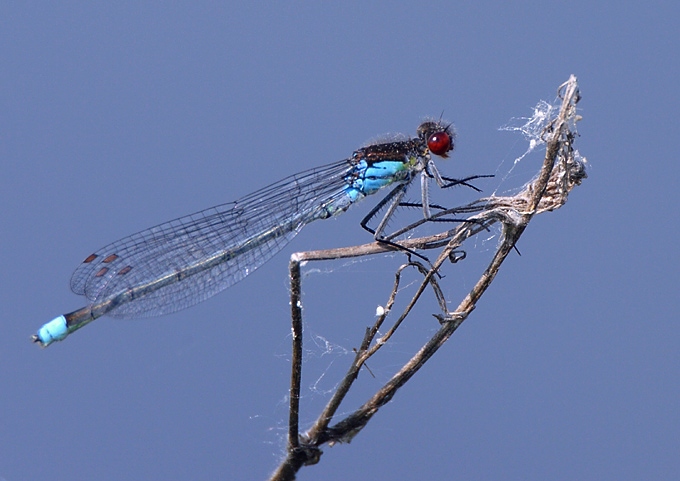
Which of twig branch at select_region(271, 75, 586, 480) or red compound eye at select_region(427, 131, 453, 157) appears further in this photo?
red compound eye at select_region(427, 131, 453, 157)

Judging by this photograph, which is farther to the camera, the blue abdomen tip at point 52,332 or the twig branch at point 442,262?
the blue abdomen tip at point 52,332

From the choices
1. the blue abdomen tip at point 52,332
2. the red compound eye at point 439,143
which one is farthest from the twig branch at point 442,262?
the blue abdomen tip at point 52,332

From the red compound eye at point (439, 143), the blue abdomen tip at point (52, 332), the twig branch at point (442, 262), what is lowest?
the twig branch at point (442, 262)

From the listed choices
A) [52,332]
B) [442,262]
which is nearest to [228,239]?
[52,332]

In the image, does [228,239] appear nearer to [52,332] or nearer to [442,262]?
[52,332]

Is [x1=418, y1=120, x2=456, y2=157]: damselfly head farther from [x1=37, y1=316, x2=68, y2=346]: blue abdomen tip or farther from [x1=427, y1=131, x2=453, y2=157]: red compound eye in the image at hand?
[x1=37, y1=316, x2=68, y2=346]: blue abdomen tip

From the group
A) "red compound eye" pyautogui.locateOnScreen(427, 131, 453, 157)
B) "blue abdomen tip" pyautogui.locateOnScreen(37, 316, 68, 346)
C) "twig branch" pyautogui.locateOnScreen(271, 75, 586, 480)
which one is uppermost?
"red compound eye" pyautogui.locateOnScreen(427, 131, 453, 157)

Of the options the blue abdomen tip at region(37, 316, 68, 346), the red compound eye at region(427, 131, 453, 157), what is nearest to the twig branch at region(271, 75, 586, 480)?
the red compound eye at region(427, 131, 453, 157)

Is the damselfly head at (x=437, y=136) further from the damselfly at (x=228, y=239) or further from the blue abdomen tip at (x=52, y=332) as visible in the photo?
the blue abdomen tip at (x=52, y=332)
